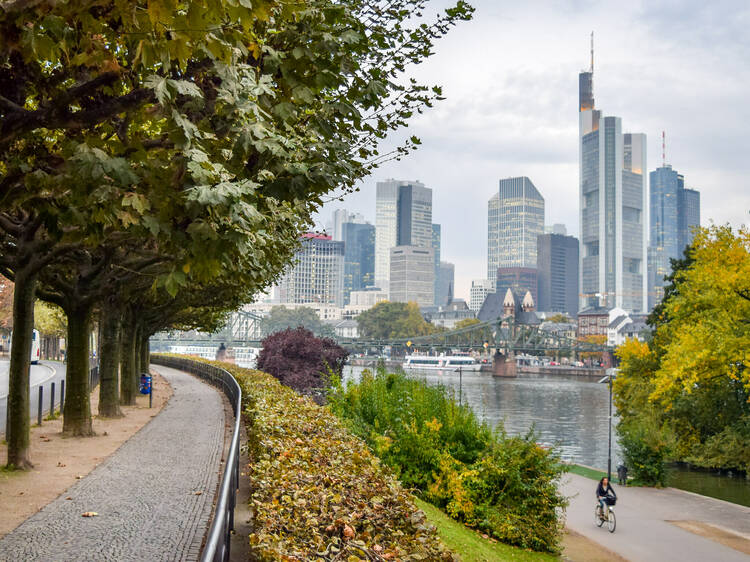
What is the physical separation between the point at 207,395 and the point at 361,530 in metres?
30.1

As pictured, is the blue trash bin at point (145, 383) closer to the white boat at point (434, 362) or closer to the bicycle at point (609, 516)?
the bicycle at point (609, 516)

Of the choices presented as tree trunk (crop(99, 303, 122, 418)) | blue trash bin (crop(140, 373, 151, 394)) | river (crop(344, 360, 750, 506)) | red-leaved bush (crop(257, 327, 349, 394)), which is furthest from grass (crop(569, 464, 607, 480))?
tree trunk (crop(99, 303, 122, 418))

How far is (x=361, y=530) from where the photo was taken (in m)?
6.42

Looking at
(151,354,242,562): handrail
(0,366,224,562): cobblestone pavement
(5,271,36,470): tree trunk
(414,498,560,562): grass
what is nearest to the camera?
(151,354,242,562): handrail

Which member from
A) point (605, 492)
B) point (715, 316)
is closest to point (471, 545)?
point (605, 492)

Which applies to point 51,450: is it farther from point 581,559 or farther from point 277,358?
point 277,358

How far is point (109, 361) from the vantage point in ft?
74.6

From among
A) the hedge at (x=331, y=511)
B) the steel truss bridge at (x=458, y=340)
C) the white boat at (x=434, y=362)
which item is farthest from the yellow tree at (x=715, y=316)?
the steel truss bridge at (x=458, y=340)

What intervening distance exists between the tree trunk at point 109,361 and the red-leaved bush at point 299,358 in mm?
26131

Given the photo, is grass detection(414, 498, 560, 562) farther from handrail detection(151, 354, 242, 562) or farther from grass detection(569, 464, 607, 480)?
grass detection(569, 464, 607, 480)

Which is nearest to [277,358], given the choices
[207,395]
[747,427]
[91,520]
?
[207,395]

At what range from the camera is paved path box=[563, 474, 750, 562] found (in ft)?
77.3

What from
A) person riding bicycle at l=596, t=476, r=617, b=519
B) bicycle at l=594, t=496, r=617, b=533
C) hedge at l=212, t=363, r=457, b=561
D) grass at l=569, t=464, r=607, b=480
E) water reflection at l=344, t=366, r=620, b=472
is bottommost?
water reflection at l=344, t=366, r=620, b=472

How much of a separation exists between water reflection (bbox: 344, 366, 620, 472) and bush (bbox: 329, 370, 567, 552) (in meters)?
10.8
